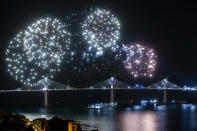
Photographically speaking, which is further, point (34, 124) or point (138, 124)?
point (138, 124)

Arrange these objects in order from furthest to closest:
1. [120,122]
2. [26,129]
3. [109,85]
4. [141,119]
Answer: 1. [109,85]
2. [141,119]
3. [120,122]
4. [26,129]

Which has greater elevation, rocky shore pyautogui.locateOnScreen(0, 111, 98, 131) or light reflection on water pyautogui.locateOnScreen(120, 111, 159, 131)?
rocky shore pyautogui.locateOnScreen(0, 111, 98, 131)

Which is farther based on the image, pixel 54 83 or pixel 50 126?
pixel 54 83

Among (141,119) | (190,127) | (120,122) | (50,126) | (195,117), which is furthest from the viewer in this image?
(195,117)

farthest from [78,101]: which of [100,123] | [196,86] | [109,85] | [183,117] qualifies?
[100,123]

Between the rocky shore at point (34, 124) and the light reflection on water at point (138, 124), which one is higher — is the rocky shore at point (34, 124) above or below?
above

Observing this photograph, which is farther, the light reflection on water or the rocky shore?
the light reflection on water

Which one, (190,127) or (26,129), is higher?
(26,129)

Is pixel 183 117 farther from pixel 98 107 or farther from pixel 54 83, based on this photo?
pixel 54 83

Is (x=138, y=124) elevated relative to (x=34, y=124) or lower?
lower

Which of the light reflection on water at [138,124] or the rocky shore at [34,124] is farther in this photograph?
the light reflection on water at [138,124]
